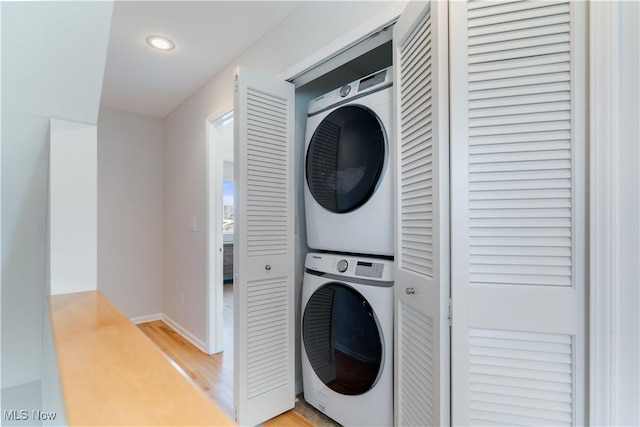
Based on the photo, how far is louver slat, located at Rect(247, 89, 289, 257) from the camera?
1662 millimetres

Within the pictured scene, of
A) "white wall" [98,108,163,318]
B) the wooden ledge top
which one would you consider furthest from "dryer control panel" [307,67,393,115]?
"white wall" [98,108,163,318]

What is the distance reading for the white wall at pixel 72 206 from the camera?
967 mm

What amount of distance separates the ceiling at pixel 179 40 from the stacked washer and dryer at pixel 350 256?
643 mm

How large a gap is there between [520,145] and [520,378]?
2.13 ft

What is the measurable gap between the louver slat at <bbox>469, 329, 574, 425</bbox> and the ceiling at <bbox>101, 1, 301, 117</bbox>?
1872mm

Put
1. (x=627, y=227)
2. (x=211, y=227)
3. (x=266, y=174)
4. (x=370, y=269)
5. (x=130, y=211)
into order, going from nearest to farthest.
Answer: (x=627, y=227) < (x=370, y=269) < (x=266, y=174) < (x=211, y=227) < (x=130, y=211)

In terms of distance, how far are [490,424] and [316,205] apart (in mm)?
1218

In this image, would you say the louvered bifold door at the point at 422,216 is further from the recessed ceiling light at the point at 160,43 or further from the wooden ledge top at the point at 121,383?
the recessed ceiling light at the point at 160,43

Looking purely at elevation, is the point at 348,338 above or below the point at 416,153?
below

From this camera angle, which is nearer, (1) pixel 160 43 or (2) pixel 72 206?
(2) pixel 72 206

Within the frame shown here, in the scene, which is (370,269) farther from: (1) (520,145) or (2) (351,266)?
(1) (520,145)

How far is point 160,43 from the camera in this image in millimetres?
Result: 2086

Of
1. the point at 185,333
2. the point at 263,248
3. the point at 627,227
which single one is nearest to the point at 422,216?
the point at 627,227

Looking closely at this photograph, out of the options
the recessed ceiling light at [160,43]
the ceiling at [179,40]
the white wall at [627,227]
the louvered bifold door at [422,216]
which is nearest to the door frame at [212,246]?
the ceiling at [179,40]
